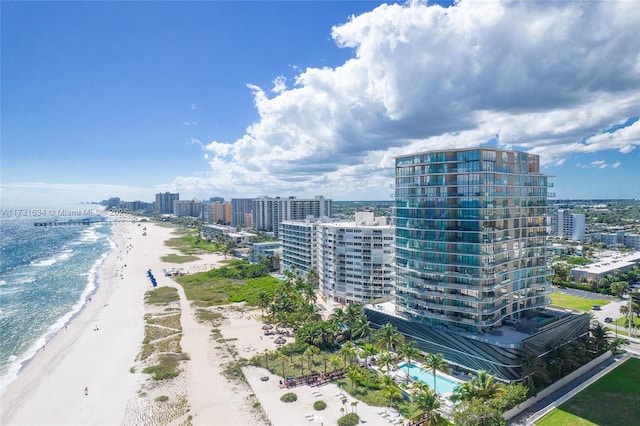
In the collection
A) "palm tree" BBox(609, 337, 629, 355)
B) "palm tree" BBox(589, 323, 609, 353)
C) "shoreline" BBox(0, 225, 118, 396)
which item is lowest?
"shoreline" BBox(0, 225, 118, 396)

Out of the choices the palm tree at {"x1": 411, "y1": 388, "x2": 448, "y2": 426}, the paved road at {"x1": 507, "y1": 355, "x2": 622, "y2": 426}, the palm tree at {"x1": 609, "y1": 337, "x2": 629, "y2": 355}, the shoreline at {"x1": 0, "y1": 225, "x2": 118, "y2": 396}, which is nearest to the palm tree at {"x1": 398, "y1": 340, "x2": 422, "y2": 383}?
the paved road at {"x1": 507, "y1": 355, "x2": 622, "y2": 426}

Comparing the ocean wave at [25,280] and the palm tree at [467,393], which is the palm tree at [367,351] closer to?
the palm tree at [467,393]

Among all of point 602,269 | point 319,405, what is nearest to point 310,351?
point 319,405

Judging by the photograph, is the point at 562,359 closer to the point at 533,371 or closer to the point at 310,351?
the point at 533,371

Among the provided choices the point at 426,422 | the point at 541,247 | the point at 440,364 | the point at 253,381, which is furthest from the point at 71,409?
the point at 541,247

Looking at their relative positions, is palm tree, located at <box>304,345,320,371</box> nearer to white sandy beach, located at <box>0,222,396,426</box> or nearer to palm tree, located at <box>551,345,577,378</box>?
white sandy beach, located at <box>0,222,396,426</box>
